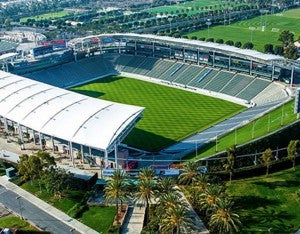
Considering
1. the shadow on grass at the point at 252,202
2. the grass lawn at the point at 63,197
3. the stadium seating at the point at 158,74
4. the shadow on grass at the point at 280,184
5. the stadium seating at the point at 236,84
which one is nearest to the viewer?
the shadow on grass at the point at 252,202

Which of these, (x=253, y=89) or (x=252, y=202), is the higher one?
(x=253, y=89)

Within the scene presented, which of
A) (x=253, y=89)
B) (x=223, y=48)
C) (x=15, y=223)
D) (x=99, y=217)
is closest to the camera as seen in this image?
(x=15, y=223)

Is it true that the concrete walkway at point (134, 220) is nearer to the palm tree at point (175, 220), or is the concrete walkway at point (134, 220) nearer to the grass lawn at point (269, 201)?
the palm tree at point (175, 220)

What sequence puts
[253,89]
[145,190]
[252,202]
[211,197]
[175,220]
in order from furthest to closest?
[253,89] < [252,202] < [145,190] < [211,197] < [175,220]

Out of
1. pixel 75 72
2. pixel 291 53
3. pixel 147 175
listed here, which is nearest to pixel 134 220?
pixel 147 175

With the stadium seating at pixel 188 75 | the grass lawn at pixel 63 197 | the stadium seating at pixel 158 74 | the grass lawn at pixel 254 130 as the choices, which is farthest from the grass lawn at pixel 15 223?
the stadium seating at pixel 188 75

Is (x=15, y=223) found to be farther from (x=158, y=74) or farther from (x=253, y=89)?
(x=158, y=74)

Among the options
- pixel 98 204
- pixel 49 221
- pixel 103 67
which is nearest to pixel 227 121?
pixel 98 204
